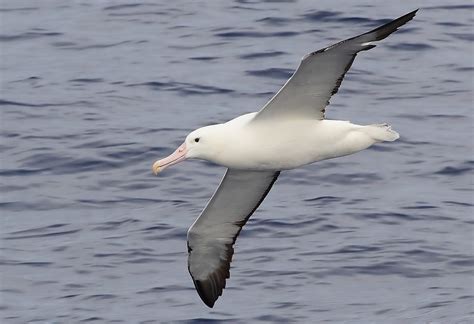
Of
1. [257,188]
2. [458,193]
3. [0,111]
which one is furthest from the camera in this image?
[0,111]

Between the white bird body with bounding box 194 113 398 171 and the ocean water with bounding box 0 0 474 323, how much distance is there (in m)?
1.72

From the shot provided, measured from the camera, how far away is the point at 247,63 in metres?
16.5

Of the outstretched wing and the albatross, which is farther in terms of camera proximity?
the albatross

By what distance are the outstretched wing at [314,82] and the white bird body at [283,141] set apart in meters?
A: 0.10

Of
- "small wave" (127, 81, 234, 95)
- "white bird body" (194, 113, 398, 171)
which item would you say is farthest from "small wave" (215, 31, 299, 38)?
"white bird body" (194, 113, 398, 171)

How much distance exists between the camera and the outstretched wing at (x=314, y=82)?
945 centimetres

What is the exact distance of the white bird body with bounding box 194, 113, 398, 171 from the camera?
1003 centimetres

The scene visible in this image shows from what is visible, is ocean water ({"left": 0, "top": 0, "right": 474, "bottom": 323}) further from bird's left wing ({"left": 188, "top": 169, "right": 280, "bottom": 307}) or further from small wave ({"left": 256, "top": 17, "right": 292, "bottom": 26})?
bird's left wing ({"left": 188, "top": 169, "right": 280, "bottom": 307})

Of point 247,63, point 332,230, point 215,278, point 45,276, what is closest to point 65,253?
point 45,276

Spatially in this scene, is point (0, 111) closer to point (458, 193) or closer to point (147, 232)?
point (147, 232)

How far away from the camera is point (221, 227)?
1147 cm

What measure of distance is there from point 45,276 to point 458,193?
4003mm

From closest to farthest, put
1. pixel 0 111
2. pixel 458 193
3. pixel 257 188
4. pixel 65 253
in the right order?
pixel 257 188, pixel 65 253, pixel 458 193, pixel 0 111

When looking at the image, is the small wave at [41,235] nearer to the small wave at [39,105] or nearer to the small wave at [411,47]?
the small wave at [39,105]
